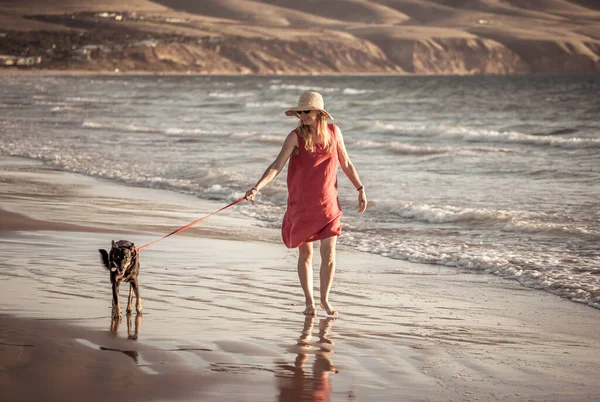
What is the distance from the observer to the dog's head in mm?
5977

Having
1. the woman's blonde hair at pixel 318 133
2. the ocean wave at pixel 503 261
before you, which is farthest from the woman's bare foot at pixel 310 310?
the ocean wave at pixel 503 261

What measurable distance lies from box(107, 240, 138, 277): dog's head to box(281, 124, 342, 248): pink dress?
3.68 feet

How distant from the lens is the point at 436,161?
20672 mm

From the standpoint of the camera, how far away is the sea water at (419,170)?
9.76 m

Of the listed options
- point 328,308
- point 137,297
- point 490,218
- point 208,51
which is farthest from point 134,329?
point 208,51

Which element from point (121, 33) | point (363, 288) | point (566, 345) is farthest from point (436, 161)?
point (121, 33)

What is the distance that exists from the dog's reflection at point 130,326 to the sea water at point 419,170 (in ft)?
11.5

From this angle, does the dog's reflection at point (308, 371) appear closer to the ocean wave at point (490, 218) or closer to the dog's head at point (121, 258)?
the dog's head at point (121, 258)

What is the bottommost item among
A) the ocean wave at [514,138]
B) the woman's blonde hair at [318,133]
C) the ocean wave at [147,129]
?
the woman's blonde hair at [318,133]

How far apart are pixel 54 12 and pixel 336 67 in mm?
59850

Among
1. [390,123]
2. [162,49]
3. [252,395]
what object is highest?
[162,49]

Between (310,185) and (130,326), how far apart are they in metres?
1.53

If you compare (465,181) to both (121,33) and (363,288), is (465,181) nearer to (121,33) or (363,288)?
(363,288)

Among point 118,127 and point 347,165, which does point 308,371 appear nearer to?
point 347,165
